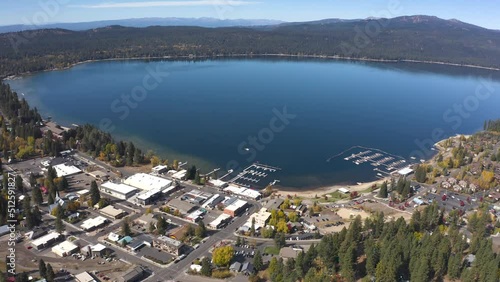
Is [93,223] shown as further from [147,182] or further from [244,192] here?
[244,192]

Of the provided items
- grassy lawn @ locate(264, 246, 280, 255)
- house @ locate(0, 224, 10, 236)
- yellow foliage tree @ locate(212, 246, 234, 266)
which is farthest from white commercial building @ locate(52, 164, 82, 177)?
grassy lawn @ locate(264, 246, 280, 255)

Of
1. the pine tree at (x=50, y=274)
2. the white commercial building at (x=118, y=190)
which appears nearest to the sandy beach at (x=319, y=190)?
the white commercial building at (x=118, y=190)

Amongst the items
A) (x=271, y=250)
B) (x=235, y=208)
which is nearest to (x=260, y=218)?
(x=235, y=208)

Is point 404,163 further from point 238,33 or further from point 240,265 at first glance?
point 238,33

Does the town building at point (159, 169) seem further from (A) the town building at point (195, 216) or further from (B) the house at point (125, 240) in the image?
(B) the house at point (125, 240)

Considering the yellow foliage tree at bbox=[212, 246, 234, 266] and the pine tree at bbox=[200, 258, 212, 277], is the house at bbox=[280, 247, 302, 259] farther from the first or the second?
the pine tree at bbox=[200, 258, 212, 277]

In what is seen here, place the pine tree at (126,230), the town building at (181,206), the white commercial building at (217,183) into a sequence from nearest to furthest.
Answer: the pine tree at (126,230) → the town building at (181,206) → the white commercial building at (217,183)

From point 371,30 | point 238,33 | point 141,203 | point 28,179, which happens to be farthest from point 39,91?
point 371,30
